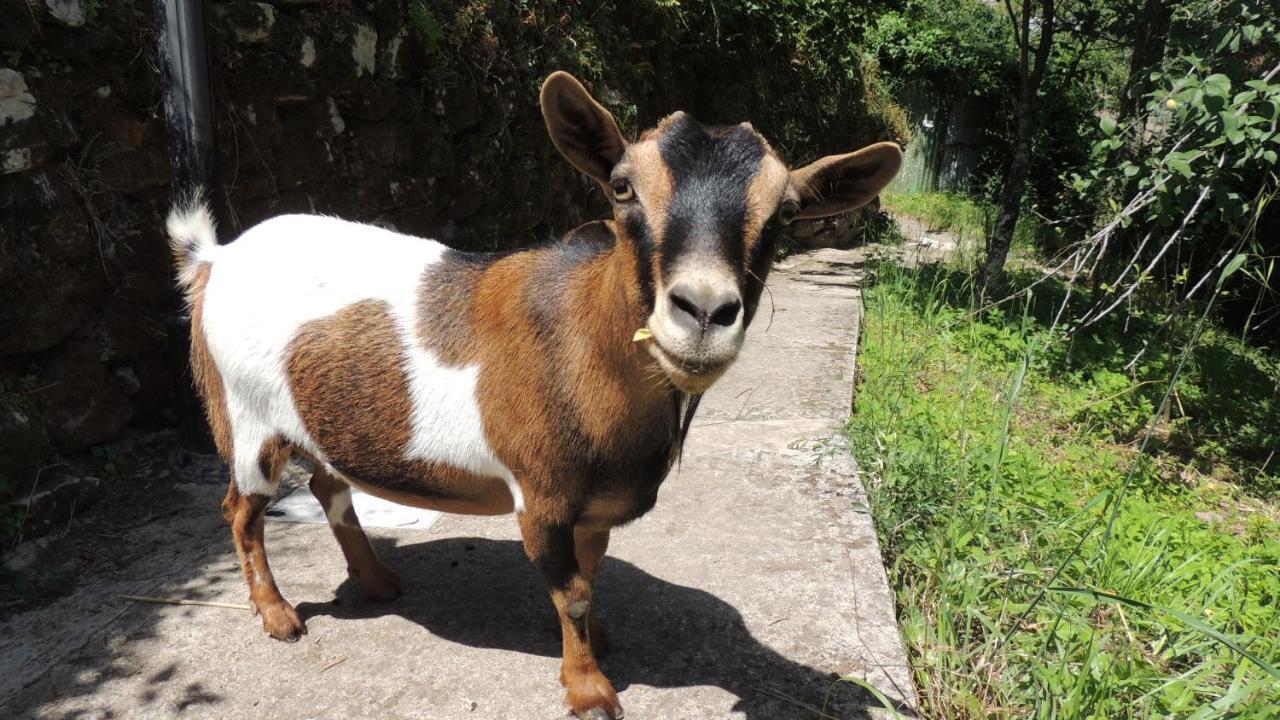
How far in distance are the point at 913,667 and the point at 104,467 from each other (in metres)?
3.46

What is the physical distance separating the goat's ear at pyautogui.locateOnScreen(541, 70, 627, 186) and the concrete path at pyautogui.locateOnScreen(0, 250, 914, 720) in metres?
1.55

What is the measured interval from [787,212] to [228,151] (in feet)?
10.4

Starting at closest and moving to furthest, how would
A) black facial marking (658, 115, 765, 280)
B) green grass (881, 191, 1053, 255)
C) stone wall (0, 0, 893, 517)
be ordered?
black facial marking (658, 115, 765, 280) → stone wall (0, 0, 893, 517) → green grass (881, 191, 1053, 255)

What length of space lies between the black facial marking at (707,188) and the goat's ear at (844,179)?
18 cm

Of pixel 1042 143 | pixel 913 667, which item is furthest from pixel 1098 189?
pixel 1042 143

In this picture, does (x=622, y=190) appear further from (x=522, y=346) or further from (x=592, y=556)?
(x=592, y=556)

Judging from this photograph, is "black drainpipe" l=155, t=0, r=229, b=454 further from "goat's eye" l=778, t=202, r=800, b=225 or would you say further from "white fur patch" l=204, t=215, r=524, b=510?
"goat's eye" l=778, t=202, r=800, b=225

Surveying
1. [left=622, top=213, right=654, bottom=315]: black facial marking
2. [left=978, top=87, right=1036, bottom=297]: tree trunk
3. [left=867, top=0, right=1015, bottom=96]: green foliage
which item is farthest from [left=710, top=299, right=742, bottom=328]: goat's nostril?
[left=867, top=0, right=1015, bottom=96]: green foliage

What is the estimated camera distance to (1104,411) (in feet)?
→ 17.8

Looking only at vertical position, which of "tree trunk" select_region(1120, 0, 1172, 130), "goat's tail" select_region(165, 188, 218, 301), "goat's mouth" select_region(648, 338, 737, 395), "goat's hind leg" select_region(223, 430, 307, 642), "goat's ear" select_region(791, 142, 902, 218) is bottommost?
"goat's hind leg" select_region(223, 430, 307, 642)

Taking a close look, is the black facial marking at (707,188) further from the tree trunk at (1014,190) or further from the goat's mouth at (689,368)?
the tree trunk at (1014,190)

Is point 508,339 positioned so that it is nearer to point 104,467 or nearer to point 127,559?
point 127,559

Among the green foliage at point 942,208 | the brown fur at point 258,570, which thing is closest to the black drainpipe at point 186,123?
the brown fur at point 258,570

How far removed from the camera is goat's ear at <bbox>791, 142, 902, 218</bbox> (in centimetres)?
209
